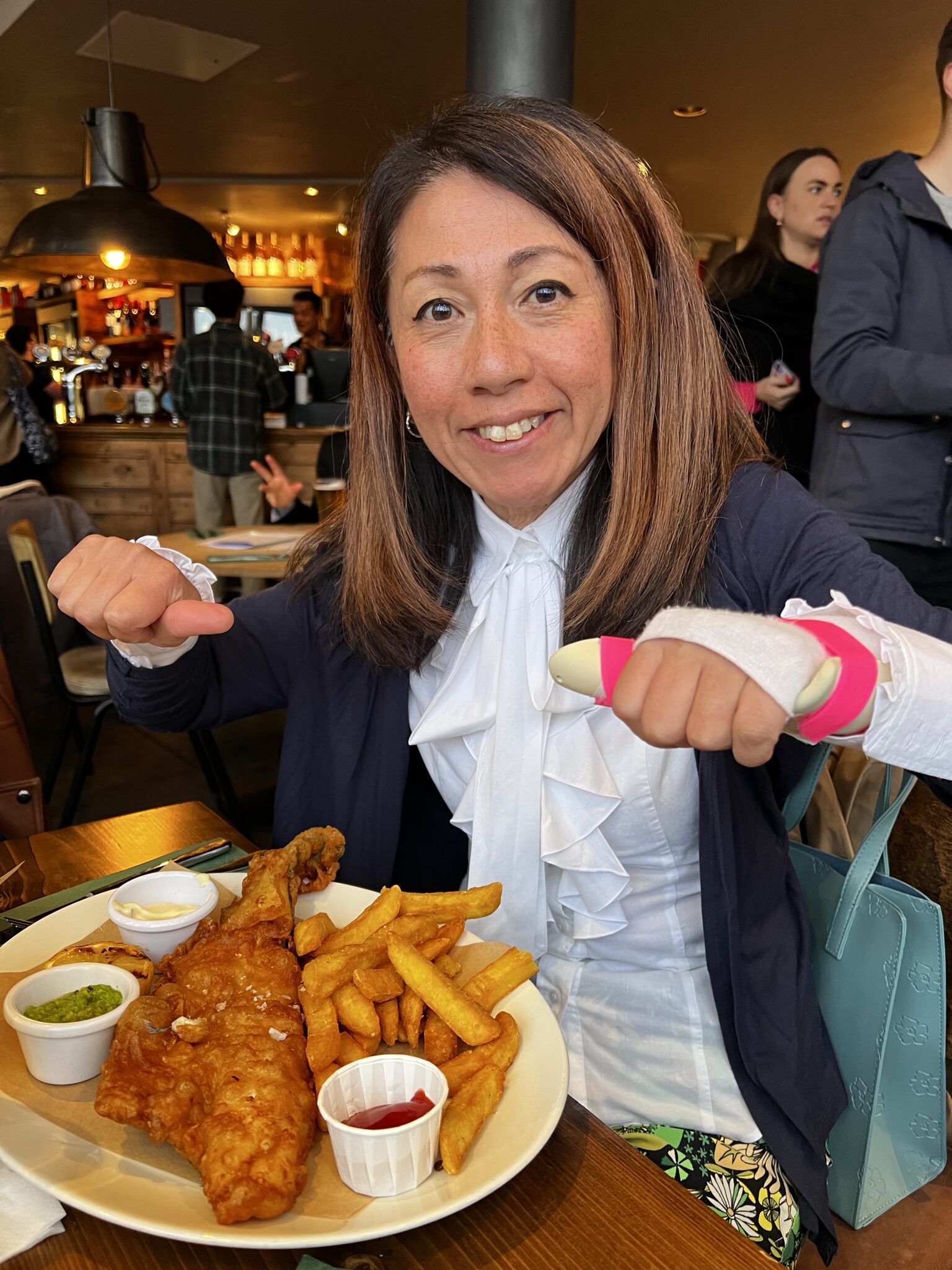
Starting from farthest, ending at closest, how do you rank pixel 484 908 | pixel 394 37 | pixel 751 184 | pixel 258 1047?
pixel 751 184 → pixel 394 37 → pixel 484 908 → pixel 258 1047

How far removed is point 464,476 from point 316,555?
0.37m

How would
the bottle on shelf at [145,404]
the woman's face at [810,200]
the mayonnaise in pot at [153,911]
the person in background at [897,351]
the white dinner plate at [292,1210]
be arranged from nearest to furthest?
1. the white dinner plate at [292,1210]
2. the mayonnaise in pot at [153,911]
3. the person in background at [897,351]
4. the woman's face at [810,200]
5. the bottle on shelf at [145,404]

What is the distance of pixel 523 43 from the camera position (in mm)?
3799

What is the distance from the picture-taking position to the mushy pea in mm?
932

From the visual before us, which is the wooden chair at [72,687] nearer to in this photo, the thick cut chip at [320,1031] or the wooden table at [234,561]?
the wooden table at [234,561]

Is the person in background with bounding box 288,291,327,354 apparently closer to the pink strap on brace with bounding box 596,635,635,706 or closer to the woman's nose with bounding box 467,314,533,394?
the woman's nose with bounding box 467,314,533,394

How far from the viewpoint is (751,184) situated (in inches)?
404

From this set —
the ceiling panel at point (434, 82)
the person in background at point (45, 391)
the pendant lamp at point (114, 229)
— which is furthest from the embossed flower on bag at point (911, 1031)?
the person in background at point (45, 391)

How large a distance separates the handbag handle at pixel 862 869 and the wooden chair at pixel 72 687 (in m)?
2.75

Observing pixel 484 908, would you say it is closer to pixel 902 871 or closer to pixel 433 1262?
pixel 433 1262

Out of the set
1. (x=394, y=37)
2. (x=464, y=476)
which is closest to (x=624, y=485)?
(x=464, y=476)

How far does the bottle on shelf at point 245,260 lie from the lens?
12.5 meters

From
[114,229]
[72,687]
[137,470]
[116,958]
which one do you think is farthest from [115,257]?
[137,470]

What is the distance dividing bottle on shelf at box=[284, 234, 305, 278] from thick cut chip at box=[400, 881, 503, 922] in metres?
12.6
